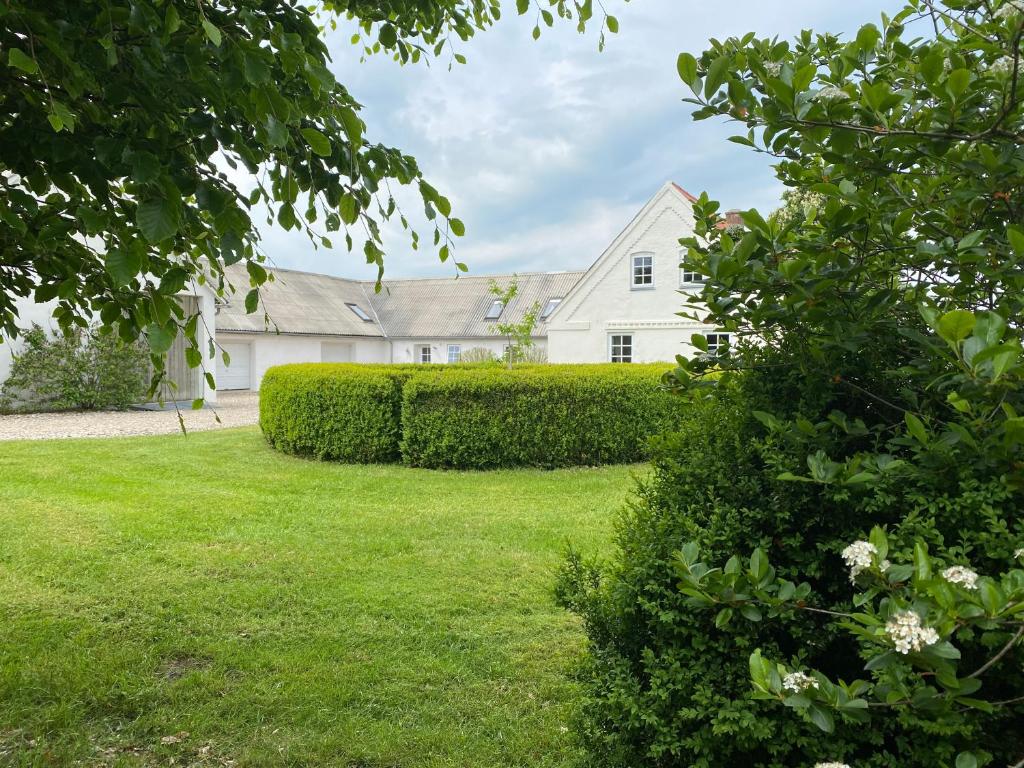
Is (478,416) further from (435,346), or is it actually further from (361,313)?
(361,313)

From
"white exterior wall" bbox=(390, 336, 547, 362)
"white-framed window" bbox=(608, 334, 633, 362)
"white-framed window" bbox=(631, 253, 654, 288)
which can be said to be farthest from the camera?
"white exterior wall" bbox=(390, 336, 547, 362)

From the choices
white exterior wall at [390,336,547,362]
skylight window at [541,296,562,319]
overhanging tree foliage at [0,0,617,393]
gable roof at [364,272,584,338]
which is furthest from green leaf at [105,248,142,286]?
skylight window at [541,296,562,319]

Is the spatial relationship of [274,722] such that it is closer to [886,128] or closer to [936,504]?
[936,504]

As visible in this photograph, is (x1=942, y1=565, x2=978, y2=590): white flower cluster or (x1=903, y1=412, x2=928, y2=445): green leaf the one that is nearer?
(x1=942, y1=565, x2=978, y2=590): white flower cluster

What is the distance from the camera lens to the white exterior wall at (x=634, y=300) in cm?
2009

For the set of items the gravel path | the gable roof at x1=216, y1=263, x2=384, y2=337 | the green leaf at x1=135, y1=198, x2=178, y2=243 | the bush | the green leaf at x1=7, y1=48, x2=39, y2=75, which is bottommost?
the gravel path

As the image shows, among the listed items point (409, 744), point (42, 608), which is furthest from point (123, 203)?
point (42, 608)

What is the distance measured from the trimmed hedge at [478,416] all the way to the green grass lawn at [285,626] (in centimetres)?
192

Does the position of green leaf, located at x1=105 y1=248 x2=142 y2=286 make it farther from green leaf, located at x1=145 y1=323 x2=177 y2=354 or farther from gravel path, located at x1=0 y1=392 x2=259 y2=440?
gravel path, located at x1=0 y1=392 x2=259 y2=440

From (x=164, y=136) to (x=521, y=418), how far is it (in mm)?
8097

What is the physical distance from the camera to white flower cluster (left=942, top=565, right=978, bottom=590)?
119cm

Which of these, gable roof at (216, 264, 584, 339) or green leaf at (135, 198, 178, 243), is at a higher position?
gable roof at (216, 264, 584, 339)

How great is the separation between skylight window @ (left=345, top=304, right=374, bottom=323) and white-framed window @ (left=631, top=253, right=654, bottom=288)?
1589cm

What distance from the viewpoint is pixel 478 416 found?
985 cm
